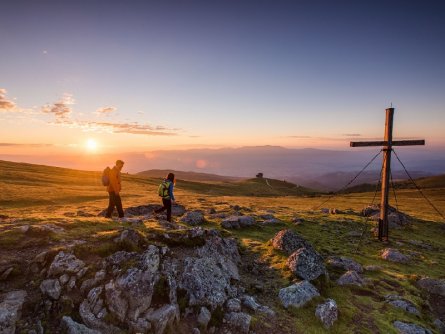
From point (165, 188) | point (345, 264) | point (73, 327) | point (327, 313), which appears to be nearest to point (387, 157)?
point (345, 264)

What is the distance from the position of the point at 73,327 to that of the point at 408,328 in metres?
11.9

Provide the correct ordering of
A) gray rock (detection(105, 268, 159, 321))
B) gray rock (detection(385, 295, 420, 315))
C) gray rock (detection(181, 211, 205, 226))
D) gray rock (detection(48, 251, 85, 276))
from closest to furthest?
gray rock (detection(105, 268, 159, 321)) < gray rock (detection(48, 251, 85, 276)) < gray rock (detection(385, 295, 420, 315)) < gray rock (detection(181, 211, 205, 226))

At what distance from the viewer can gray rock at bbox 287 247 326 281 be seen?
14.3 meters

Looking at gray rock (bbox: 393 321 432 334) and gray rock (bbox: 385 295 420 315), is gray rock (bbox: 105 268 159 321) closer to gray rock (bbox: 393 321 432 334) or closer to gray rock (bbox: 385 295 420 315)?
gray rock (bbox: 393 321 432 334)

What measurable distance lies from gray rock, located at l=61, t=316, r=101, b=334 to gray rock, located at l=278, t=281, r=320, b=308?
7.06 metres

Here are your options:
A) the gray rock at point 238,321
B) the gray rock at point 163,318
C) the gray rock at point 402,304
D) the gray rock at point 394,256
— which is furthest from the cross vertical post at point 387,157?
the gray rock at point 163,318

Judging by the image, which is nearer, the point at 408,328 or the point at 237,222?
the point at 408,328

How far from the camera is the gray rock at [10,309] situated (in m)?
8.98

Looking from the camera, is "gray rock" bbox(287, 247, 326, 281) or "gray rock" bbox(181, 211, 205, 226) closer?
"gray rock" bbox(287, 247, 326, 281)

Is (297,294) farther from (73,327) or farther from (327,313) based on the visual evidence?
(73,327)

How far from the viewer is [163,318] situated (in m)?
10.1

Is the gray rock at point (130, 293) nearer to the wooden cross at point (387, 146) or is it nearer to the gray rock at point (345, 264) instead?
the gray rock at point (345, 264)

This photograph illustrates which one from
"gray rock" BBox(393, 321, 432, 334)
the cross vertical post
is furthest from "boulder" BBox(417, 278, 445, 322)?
the cross vertical post

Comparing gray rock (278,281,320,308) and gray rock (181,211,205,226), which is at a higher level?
gray rock (181,211,205,226)
